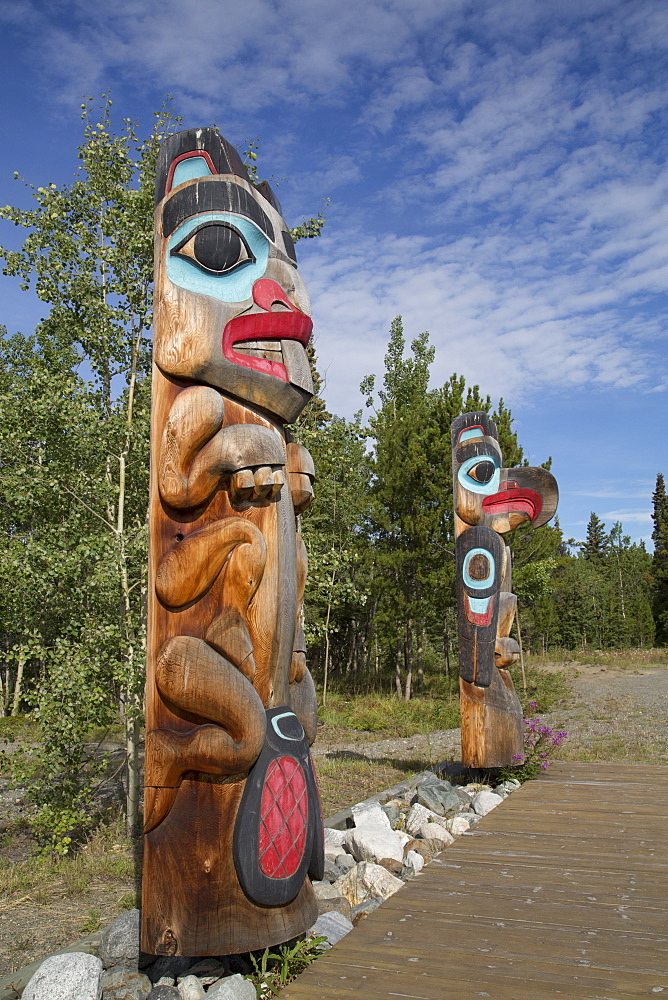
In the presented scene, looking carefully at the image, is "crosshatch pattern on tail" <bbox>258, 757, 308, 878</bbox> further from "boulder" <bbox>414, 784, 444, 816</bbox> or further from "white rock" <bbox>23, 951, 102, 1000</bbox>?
"boulder" <bbox>414, 784, 444, 816</bbox>

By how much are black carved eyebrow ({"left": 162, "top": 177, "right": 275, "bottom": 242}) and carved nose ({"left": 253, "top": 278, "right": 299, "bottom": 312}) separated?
31 cm

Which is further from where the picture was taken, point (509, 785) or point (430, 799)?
point (509, 785)

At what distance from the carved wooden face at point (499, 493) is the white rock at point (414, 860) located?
333 centimetres

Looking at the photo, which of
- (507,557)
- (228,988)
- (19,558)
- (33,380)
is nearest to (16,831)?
(19,558)

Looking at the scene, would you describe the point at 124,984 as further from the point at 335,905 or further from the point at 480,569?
the point at 480,569

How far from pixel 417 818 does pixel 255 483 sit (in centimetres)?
395

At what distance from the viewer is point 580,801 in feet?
17.2

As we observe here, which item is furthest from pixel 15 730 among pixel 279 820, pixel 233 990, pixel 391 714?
pixel 279 820

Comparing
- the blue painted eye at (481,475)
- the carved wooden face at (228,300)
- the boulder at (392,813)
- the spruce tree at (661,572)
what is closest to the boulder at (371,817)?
the boulder at (392,813)

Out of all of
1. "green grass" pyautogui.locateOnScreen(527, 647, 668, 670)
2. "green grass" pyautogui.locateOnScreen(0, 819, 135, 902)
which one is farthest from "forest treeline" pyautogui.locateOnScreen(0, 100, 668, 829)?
"green grass" pyautogui.locateOnScreen(527, 647, 668, 670)

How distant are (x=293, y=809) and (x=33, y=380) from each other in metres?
5.03

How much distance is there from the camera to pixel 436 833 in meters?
5.18

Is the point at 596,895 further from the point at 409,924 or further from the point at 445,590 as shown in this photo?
the point at 445,590

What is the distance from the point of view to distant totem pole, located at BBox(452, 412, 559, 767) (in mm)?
6465
